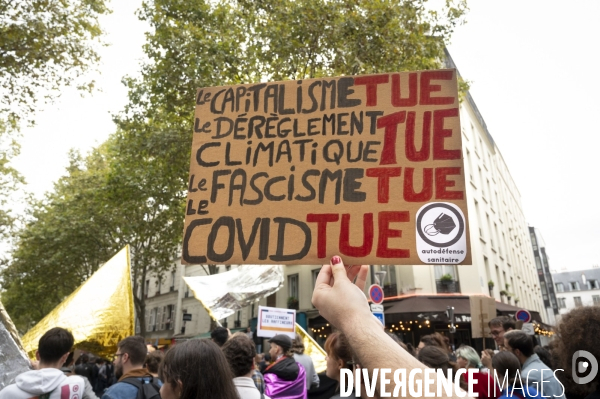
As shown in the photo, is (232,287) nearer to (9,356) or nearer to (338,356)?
(9,356)

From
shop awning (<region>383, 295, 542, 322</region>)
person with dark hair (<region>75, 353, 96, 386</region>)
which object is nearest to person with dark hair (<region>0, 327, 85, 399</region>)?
person with dark hair (<region>75, 353, 96, 386</region>)

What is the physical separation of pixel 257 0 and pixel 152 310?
3112 cm

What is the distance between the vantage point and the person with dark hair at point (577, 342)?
1879 millimetres

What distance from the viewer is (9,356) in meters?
3.51

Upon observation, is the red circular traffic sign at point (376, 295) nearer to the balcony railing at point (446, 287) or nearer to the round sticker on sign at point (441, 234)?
the round sticker on sign at point (441, 234)

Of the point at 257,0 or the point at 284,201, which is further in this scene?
the point at 257,0

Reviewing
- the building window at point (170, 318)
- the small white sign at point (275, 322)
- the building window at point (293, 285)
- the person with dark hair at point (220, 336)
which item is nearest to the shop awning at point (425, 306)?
the building window at point (293, 285)

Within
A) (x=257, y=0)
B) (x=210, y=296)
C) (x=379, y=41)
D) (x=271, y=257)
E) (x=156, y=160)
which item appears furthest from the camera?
(x=156, y=160)

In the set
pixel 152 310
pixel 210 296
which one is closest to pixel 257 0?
pixel 210 296

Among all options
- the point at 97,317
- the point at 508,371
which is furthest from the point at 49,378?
the point at 508,371

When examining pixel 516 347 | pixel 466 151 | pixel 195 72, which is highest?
pixel 466 151

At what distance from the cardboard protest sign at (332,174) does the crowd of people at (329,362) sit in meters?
0.28

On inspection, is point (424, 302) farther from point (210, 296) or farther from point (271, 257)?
point (271, 257)

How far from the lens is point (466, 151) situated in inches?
947
